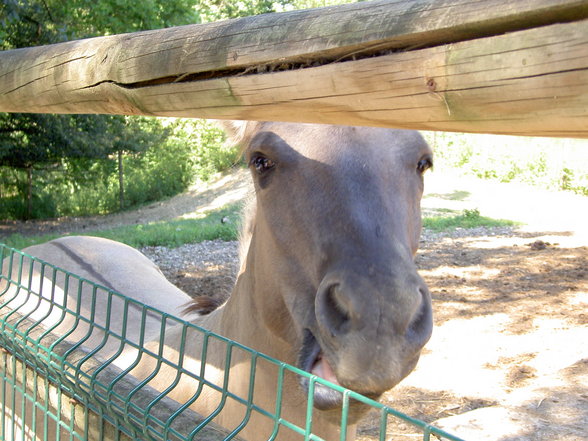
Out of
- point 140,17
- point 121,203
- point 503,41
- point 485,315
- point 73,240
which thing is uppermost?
point 140,17

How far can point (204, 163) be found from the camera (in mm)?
22234

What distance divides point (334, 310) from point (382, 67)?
2.40 ft

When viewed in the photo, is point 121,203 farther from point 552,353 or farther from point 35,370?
point 35,370

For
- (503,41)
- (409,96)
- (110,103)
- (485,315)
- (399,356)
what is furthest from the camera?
(485,315)

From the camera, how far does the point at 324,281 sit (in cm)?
153

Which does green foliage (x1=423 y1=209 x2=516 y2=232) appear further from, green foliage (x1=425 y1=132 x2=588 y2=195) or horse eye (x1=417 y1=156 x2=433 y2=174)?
horse eye (x1=417 y1=156 x2=433 y2=174)

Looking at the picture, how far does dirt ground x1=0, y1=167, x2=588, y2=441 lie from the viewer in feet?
11.7

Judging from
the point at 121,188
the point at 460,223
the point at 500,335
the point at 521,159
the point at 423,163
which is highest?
the point at 423,163

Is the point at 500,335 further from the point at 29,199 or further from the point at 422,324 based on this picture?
the point at 29,199

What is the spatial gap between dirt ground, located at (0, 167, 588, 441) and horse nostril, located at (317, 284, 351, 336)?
2182mm

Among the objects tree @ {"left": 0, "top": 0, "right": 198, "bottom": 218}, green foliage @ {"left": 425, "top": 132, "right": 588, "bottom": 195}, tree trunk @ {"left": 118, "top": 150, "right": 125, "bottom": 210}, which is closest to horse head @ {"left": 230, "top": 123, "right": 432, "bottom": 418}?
tree @ {"left": 0, "top": 0, "right": 198, "bottom": 218}

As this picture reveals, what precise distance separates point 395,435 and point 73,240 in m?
2.77

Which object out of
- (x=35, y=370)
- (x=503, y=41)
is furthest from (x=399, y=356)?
(x=35, y=370)

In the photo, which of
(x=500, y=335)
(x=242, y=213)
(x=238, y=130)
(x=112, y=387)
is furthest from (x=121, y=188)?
(x=112, y=387)
